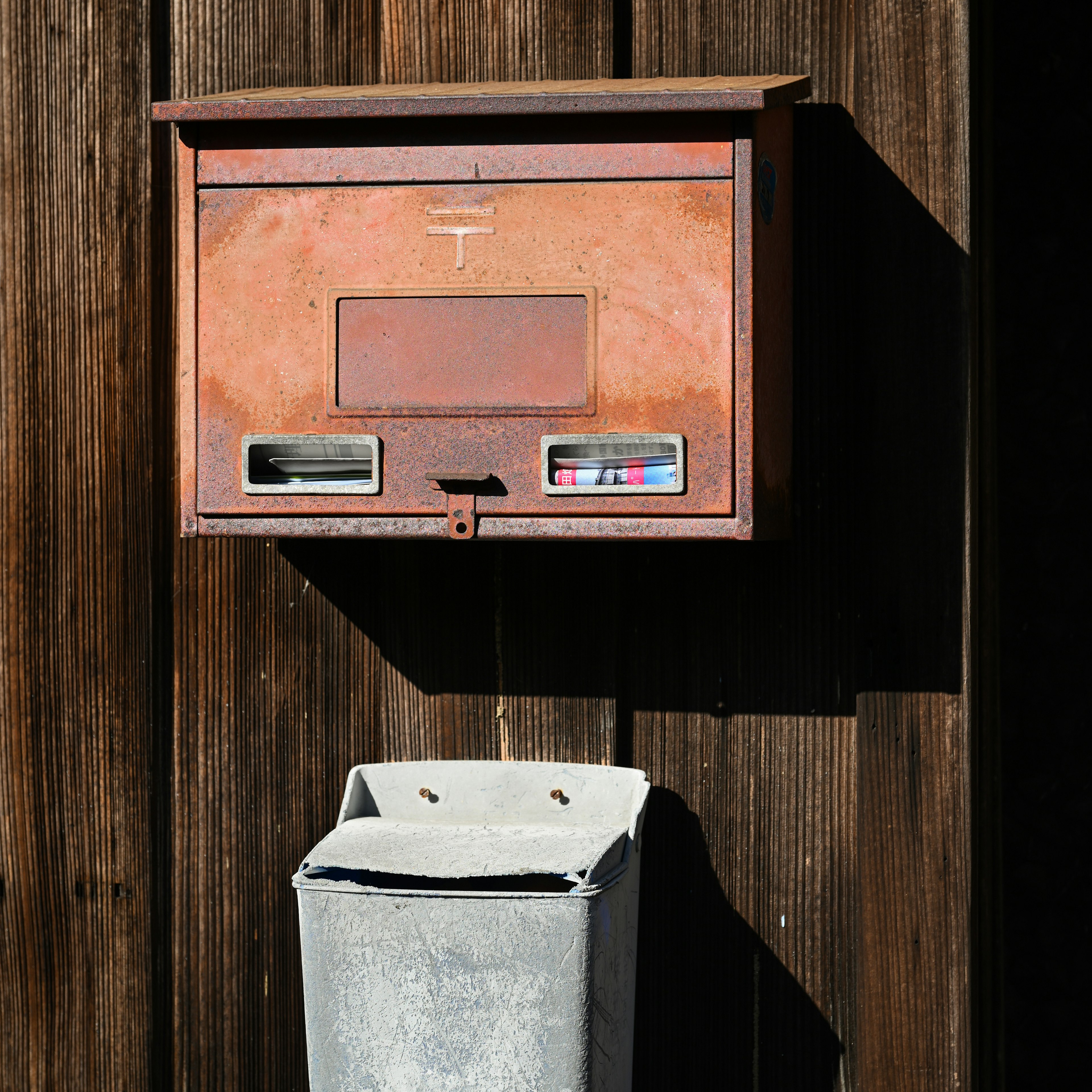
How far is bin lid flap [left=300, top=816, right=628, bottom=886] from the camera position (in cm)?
109

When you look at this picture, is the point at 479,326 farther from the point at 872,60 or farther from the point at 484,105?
the point at 872,60

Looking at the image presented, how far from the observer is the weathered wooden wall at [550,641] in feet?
4.31

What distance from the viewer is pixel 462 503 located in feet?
3.65

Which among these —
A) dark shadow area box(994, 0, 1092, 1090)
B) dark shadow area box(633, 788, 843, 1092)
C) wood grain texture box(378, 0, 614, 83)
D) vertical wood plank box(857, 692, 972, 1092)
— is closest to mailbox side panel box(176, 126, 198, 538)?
wood grain texture box(378, 0, 614, 83)

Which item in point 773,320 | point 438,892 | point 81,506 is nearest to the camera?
point 438,892

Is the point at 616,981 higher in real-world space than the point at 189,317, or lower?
lower

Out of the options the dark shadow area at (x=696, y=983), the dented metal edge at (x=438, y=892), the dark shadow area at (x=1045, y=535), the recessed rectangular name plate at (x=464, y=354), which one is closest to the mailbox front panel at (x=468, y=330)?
the recessed rectangular name plate at (x=464, y=354)

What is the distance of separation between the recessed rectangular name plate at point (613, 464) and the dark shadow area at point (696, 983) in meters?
0.51

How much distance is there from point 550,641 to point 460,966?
0.46m

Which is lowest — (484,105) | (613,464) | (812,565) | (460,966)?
(460,966)

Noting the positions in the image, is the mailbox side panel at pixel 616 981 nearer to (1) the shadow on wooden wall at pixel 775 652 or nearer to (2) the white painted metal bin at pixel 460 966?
(2) the white painted metal bin at pixel 460 966

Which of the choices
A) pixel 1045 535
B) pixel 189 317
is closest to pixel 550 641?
pixel 189 317

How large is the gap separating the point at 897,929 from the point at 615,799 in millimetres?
402

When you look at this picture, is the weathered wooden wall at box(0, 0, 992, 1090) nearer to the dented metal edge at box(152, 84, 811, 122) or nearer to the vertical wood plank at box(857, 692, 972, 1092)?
the vertical wood plank at box(857, 692, 972, 1092)
